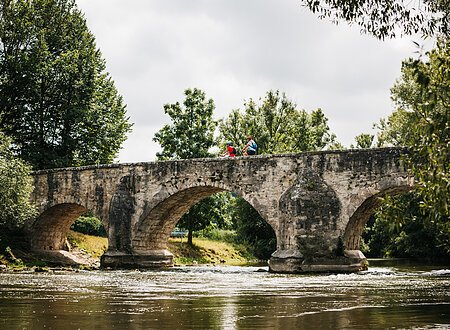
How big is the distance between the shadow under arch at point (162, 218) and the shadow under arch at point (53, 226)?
389 cm

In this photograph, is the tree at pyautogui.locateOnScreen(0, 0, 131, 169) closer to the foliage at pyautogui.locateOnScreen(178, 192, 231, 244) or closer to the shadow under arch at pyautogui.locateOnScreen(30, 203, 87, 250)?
the shadow under arch at pyautogui.locateOnScreen(30, 203, 87, 250)

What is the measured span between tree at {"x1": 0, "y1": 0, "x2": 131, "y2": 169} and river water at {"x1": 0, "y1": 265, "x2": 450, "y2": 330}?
20303 mm

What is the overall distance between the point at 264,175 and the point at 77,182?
9.07 m

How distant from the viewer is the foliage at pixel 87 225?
3803 centimetres

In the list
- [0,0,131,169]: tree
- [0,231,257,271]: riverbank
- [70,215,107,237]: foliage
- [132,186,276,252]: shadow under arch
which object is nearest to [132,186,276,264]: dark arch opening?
[132,186,276,252]: shadow under arch

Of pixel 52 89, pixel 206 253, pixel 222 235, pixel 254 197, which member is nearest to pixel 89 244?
pixel 206 253

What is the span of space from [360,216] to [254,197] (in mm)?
3889

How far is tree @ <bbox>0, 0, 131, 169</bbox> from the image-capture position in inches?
1353

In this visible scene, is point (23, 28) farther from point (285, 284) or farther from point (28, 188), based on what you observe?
point (285, 284)

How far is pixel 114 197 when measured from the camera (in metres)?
27.4

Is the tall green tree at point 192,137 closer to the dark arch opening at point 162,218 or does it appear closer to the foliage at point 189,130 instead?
the foliage at point 189,130

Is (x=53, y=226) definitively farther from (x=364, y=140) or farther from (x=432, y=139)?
(x=364, y=140)

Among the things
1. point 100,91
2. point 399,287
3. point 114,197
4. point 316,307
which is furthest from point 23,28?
point 316,307

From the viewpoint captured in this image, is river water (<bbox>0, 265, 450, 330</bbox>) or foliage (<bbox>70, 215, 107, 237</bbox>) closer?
river water (<bbox>0, 265, 450, 330</bbox>)
